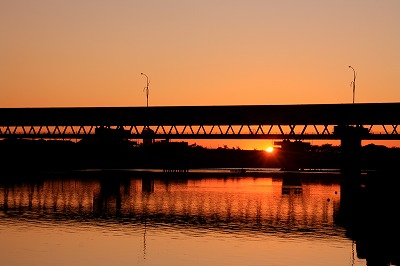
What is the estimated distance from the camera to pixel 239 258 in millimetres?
42531

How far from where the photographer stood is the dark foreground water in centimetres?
4228

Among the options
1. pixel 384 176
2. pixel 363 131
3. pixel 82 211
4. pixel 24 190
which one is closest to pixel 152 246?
pixel 384 176

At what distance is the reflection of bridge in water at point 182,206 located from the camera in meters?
60.1

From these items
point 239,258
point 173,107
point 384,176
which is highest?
point 173,107

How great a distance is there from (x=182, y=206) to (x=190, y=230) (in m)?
19.6

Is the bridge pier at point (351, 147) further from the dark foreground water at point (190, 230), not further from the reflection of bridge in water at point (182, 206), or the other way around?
the dark foreground water at point (190, 230)

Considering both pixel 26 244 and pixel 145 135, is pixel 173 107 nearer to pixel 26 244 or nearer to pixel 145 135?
pixel 145 135

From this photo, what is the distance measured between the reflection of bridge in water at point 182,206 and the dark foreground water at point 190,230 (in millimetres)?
89

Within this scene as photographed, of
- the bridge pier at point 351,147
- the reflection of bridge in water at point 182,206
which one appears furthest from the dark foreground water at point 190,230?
the bridge pier at point 351,147

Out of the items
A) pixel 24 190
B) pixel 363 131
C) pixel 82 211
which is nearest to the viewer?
pixel 82 211

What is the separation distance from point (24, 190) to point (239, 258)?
173ft

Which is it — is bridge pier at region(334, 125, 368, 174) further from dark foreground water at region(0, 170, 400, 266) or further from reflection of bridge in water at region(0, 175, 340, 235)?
dark foreground water at region(0, 170, 400, 266)

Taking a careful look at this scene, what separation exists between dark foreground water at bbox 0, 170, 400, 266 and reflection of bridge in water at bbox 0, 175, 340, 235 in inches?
3.5

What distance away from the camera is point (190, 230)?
54.7 m
